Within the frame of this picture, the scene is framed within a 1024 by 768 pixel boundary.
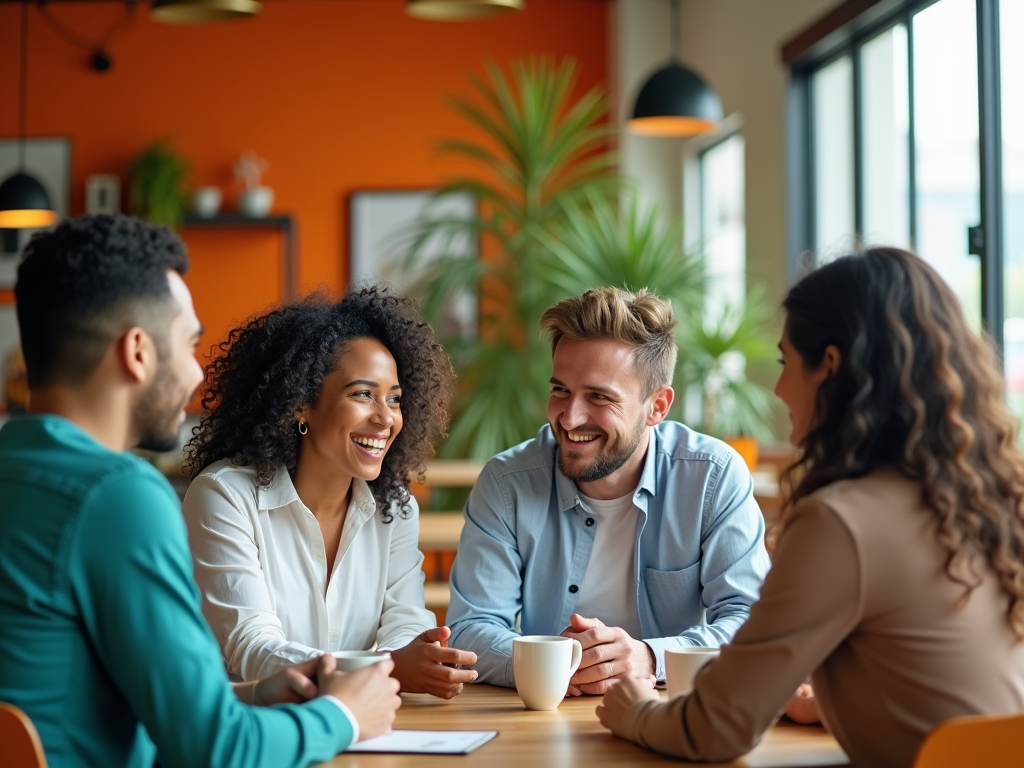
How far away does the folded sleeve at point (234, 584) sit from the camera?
1.89 meters

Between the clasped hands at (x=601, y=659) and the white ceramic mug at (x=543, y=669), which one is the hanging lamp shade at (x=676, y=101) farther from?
the white ceramic mug at (x=543, y=669)

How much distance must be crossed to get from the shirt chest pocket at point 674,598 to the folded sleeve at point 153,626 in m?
1.03

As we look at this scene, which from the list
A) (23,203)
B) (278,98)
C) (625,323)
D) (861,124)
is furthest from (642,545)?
(278,98)

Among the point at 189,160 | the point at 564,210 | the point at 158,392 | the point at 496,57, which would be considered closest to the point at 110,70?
the point at 189,160

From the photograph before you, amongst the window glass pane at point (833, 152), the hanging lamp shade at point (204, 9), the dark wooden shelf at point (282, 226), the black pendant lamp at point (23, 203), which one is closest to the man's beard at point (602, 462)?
the hanging lamp shade at point (204, 9)

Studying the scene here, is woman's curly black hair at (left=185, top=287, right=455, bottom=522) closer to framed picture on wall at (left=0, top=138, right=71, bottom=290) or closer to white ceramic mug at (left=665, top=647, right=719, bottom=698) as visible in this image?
white ceramic mug at (left=665, top=647, right=719, bottom=698)

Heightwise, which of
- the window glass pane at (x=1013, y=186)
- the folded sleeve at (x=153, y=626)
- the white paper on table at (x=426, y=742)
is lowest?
the white paper on table at (x=426, y=742)

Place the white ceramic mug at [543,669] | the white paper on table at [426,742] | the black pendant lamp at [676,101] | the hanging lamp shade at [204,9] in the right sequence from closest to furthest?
the white paper on table at [426,742] < the white ceramic mug at [543,669] < the hanging lamp shade at [204,9] < the black pendant lamp at [676,101]

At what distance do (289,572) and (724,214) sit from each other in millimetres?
5073

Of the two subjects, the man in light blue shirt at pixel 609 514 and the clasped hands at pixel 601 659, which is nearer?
the clasped hands at pixel 601 659

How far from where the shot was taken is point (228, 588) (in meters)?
1.98

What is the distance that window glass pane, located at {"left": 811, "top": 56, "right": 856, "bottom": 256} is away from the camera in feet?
17.1

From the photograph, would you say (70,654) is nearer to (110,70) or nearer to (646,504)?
(646,504)

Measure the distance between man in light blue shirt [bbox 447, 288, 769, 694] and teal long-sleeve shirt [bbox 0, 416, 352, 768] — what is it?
2.81 feet
